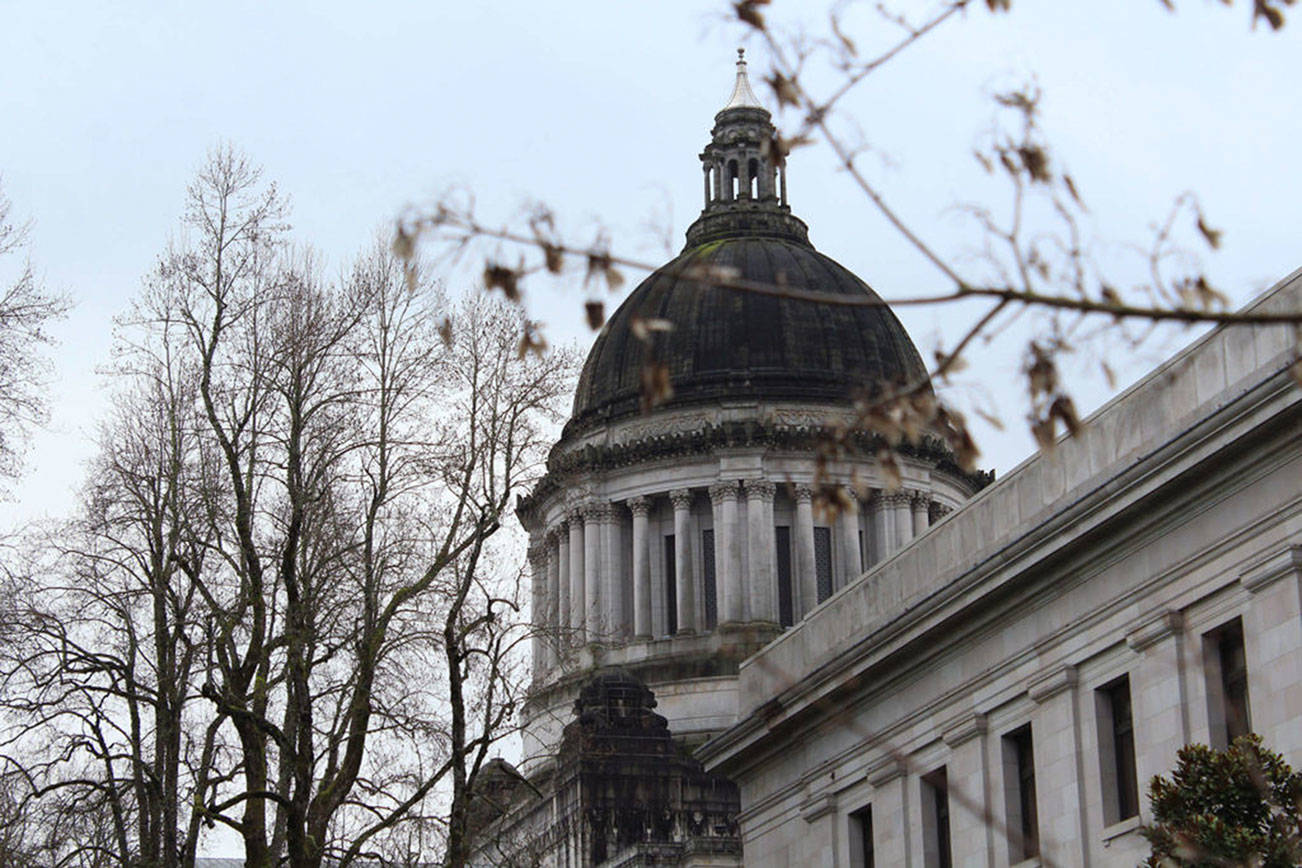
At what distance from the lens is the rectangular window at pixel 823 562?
68.6 m

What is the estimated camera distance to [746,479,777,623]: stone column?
67.2m

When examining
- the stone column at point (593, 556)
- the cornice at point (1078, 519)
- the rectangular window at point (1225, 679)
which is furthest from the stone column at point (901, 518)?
the rectangular window at point (1225, 679)

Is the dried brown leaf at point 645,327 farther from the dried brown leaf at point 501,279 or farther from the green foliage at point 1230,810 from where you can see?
the green foliage at point 1230,810

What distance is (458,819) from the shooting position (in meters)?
28.3

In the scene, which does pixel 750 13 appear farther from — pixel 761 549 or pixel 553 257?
pixel 761 549

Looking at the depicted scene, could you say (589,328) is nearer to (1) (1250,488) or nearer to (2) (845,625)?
(1) (1250,488)

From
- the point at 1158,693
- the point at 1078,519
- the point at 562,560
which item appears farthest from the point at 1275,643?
the point at 562,560

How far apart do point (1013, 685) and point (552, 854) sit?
29.2m

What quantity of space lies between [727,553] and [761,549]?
1.02 metres

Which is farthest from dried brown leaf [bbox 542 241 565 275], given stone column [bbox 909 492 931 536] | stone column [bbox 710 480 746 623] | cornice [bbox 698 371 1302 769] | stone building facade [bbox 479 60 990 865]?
stone column [bbox 909 492 931 536]

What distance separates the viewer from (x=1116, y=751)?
28500 millimetres

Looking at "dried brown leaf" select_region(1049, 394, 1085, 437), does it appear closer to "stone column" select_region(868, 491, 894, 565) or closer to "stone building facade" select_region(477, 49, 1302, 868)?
"stone building facade" select_region(477, 49, 1302, 868)

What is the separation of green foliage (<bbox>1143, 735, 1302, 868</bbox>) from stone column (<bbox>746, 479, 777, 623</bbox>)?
47545 mm

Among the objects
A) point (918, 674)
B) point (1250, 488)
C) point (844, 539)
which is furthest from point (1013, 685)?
point (844, 539)
